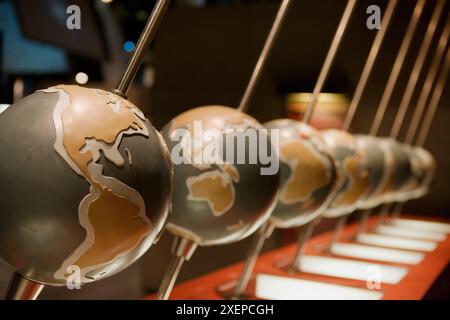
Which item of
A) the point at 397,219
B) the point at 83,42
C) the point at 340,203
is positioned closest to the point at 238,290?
the point at 340,203

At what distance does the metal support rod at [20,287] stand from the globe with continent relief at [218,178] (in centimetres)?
28

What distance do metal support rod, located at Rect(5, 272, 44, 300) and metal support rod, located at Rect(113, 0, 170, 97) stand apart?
22 centimetres

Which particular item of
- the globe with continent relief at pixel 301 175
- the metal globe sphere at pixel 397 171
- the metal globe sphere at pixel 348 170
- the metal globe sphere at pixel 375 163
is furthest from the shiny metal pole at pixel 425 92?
the globe with continent relief at pixel 301 175

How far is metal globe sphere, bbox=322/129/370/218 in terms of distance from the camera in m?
1.56

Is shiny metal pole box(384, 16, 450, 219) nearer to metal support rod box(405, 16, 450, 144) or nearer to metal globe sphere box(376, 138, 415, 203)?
metal support rod box(405, 16, 450, 144)

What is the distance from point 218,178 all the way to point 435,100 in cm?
425

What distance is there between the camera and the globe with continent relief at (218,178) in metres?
0.84

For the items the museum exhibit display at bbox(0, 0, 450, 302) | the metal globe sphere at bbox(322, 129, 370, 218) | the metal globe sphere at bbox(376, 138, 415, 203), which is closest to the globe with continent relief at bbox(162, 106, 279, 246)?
the museum exhibit display at bbox(0, 0, 450, 302)

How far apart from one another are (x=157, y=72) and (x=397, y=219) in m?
2.78

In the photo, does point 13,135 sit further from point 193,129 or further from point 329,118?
point 329,118

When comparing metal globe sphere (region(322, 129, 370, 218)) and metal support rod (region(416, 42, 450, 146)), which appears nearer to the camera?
metal globe sphere (region(322, 129, 370, 218))

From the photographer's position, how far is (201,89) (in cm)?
547

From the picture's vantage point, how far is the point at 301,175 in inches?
47.3

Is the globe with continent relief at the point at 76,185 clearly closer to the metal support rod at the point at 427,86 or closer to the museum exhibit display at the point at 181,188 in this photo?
the museum exhibit display at the point at 181,188
